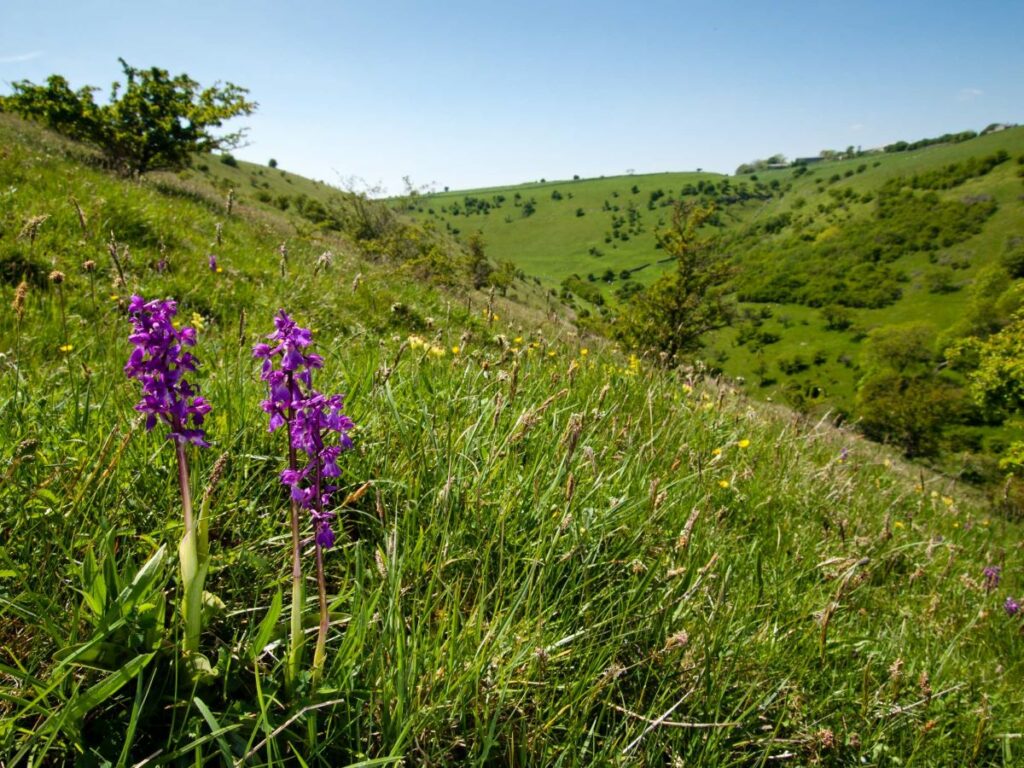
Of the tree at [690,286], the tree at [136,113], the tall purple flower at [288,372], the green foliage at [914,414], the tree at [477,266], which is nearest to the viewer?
the tall purple flower at [288,372]

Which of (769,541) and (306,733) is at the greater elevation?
(306,733)

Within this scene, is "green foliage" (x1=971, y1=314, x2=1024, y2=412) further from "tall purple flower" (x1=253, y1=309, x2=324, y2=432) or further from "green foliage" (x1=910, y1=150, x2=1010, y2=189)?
"green foliage" (x1=910, y1=150, x2=1010, y2=189)

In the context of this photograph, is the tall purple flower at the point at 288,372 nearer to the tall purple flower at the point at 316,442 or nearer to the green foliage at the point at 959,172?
the tall purple flower at the point at 316,442

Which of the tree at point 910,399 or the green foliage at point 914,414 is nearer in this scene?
the green foliage at point 914,414

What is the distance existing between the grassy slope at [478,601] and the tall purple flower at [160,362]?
39cm

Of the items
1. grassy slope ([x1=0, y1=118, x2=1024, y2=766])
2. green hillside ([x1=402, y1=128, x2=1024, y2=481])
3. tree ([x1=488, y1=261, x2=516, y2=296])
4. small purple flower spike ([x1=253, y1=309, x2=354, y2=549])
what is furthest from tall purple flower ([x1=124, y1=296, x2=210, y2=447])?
green hillside ([x1=402, y1=128, x2=1024, y2=481])

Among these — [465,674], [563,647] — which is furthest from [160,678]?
[563,647]

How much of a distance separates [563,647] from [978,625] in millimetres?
3497

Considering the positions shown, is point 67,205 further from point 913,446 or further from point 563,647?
point 913,446

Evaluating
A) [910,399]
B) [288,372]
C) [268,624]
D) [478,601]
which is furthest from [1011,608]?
[910,399]

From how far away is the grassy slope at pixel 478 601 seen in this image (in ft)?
4.82

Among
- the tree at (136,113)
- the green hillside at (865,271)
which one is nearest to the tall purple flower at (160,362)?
the tree at (136,113)

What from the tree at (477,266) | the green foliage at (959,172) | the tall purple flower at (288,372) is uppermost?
the green foliage at (959,172)

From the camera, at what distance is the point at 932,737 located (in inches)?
87.4
